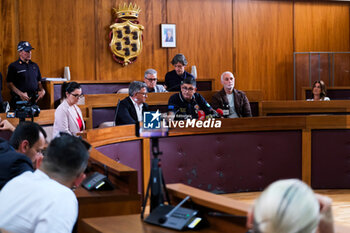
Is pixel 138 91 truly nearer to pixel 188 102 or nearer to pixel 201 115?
pixel 188 102

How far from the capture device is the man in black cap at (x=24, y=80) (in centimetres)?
713


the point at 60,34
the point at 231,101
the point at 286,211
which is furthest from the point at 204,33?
the point at 286,211

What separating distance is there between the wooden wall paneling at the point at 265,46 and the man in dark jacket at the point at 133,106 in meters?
4.86

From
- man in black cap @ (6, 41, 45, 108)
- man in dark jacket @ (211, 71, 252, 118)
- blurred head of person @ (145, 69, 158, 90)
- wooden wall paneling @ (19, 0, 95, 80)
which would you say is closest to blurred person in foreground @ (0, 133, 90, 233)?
man in dark jacket @ (211, 71, 252, 118)

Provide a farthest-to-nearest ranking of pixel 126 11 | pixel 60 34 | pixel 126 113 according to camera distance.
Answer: pixel 126 11 < pixel 60 34 < pixel 126 113

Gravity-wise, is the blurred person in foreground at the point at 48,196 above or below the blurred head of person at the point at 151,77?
below

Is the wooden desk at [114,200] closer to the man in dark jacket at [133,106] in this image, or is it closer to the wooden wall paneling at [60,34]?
the man in dark jacket at [133,106]

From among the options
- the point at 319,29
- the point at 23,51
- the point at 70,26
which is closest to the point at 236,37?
the point at 319,29

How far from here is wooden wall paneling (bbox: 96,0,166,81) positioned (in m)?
8.84

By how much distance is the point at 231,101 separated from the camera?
6.15 meters

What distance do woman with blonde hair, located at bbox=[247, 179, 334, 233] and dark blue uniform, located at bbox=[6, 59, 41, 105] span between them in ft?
21.4

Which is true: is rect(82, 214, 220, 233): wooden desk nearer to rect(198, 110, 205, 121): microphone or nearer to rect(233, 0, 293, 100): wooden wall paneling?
rect(198, 110, 205, 121): microphone

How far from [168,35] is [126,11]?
36.4 inches

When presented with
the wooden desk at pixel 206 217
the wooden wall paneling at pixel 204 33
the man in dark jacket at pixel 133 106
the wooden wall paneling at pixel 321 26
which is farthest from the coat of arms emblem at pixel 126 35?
the wooden desk at pixel 206 217
